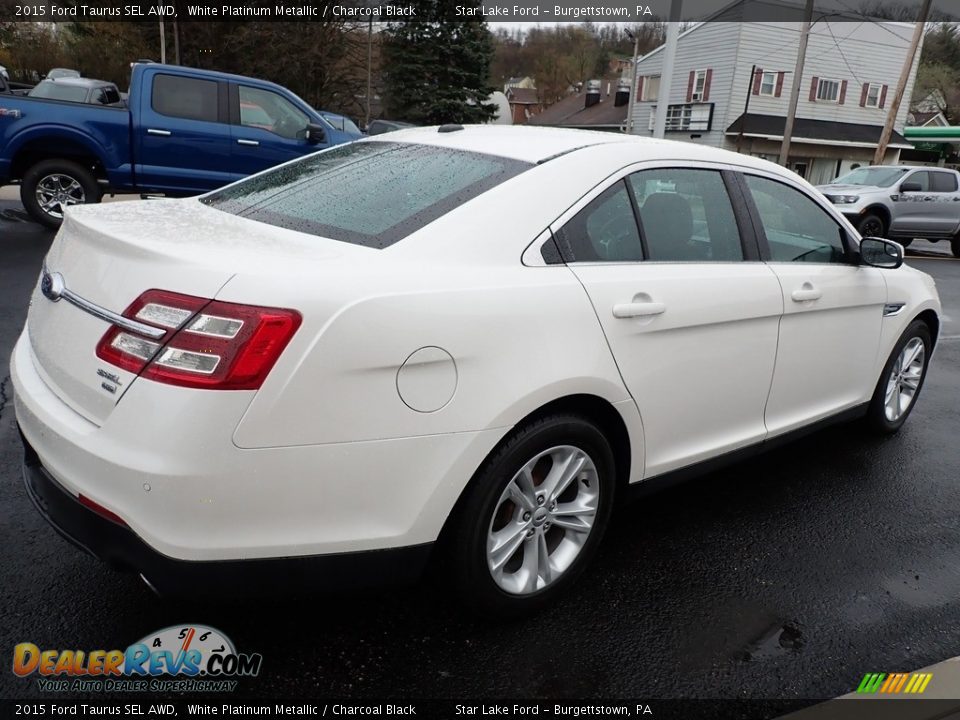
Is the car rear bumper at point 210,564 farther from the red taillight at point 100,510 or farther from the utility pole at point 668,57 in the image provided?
the utility pole at point 668,57

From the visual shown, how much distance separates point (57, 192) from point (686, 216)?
8594mm

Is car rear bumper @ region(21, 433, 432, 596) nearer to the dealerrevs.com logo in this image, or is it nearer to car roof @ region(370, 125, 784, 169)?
the dealerrevs.com logo

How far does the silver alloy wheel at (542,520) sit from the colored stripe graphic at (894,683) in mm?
1003

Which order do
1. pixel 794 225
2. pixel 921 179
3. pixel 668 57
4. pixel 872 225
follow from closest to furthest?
pixel 794 225 → pixel 668 57 → pixel 872 225 → pixel 921 179

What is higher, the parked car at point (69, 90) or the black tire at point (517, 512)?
the parked car at point (69, 90)

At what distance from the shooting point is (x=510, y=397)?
7.32 ft

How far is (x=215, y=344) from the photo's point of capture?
6.10 ft

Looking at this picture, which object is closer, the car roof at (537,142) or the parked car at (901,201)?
the car roof at (537,142)

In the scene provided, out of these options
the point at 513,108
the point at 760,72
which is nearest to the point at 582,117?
the point at 760,72

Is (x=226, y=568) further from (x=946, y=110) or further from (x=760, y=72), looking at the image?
(x=946, y=110)

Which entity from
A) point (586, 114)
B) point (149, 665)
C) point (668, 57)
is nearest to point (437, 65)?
point (586, 114)

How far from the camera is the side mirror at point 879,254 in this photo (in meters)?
3.77

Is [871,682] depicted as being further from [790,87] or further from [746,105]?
[790,87]

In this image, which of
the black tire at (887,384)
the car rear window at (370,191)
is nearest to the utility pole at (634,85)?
the black tire at (887,384)
